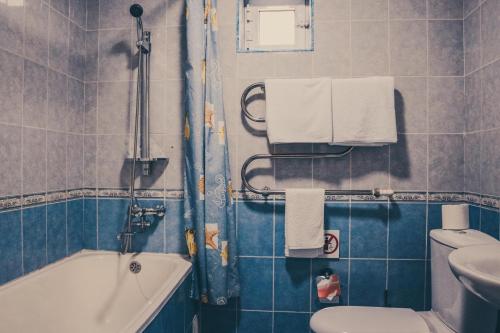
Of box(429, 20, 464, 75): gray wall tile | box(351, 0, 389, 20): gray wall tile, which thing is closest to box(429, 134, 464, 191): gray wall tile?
box(429, 20, 464, 75): gray wall tile

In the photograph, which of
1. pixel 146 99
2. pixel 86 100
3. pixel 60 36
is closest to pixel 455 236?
pixel 146 99

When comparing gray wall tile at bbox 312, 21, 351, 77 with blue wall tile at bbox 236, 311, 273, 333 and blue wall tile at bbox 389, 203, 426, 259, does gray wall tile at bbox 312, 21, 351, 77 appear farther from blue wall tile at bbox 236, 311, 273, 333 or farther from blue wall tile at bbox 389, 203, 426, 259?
blue wall tile at bbox 236, 311, 273, 333

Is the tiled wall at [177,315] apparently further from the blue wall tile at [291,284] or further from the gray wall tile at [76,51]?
the gray wall tile at [76,51]

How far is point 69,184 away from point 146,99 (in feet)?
1.98

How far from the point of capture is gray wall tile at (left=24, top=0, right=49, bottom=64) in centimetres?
130

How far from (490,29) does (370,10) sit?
537 millimetres

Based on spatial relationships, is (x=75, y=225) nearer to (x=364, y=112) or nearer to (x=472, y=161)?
(x=364, y=112)

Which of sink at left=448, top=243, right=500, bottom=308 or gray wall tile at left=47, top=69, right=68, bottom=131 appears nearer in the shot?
sink at left=448, top=243, right=500, bottom=308

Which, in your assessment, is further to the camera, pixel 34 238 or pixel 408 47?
pixel 408 47

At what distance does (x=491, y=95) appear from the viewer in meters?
1.32

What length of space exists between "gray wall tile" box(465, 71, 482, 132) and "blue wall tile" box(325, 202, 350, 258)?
717 millimetres

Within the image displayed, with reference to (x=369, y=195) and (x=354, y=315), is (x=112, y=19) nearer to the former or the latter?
(x=369, y=195)

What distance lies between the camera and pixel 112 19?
166 centimetres

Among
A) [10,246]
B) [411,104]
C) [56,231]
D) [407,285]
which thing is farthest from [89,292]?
[411,104]
